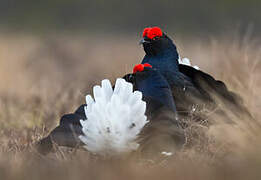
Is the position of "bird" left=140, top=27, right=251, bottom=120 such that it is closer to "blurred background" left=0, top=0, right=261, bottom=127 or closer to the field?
the field

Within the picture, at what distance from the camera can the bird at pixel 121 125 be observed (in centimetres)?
288

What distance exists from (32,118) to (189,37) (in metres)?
9.08

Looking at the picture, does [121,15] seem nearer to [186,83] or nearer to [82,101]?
[82,101]

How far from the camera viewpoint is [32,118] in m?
4.93

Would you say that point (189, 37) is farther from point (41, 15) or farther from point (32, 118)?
point (32, 118)

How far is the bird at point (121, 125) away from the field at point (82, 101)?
0.07 meters

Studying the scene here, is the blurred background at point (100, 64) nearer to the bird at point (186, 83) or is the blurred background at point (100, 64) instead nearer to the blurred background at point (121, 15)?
the blurred background at point (121, 15)

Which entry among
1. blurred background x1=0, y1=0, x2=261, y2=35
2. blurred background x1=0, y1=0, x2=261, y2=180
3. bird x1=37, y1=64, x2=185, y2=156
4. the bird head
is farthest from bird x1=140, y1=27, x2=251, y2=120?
blurred background x1=0, y1=0, x2=261, y2=35

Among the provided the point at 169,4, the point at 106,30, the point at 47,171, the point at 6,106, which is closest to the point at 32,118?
the point at 6,106

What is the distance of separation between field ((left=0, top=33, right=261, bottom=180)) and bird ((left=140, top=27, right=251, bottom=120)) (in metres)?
0.16

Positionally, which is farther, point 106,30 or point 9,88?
point 106,30

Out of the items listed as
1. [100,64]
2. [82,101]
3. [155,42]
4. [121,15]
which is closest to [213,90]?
[155,42]

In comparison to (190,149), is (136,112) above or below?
above

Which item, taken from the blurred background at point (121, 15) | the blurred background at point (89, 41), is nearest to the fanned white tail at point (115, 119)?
the blurred background at point (89, 41)
